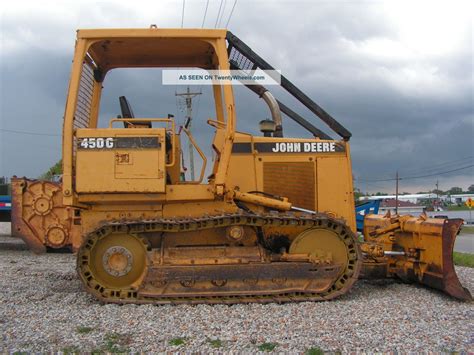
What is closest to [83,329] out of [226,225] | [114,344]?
[114,344]

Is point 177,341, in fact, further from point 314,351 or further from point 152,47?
point 152,47

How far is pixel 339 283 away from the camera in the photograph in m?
6.83

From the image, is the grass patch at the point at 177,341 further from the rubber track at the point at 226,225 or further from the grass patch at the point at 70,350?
the rubber track at the point at 226,225

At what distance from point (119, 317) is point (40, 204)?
325 inches

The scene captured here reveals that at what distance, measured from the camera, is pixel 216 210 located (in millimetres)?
7109

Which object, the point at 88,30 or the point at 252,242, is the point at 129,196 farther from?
the point at 88,30

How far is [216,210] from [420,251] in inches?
124

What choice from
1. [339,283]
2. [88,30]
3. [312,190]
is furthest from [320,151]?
[88,30]

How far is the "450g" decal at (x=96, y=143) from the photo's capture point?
22.0ft

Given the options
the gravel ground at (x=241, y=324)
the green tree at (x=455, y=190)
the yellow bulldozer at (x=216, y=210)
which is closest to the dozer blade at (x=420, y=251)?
the yellow bulldozer at (x=216, y=210)

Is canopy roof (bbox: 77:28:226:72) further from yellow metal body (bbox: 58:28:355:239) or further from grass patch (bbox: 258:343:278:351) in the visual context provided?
grass patch (bbox: 258:343:278:351)

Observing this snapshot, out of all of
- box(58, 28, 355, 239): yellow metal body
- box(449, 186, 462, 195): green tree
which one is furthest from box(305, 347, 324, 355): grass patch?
box(449, 186, 462, 195): green tree

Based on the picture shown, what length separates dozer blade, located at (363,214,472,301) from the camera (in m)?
6.94

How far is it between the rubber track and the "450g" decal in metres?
1.05
